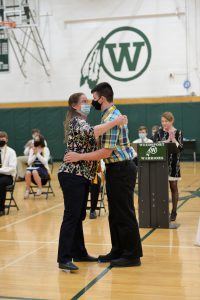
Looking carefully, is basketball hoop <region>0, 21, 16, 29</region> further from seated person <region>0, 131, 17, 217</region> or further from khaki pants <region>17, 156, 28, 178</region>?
seated person <region>0, 131, 17, 217</region>

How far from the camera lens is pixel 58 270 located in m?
5.40

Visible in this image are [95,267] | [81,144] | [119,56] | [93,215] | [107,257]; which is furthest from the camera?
[119,56]

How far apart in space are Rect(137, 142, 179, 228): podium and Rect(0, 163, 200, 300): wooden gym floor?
226 mm

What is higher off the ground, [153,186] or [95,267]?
[153,186]

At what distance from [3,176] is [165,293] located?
5363 millimetres

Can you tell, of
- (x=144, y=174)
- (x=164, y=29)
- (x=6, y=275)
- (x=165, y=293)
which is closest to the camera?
(x=165, y=293)

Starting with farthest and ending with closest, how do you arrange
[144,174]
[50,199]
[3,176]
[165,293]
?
[50,199], [3,176], [144,174], [165,293]

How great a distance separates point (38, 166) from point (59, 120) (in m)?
9.60

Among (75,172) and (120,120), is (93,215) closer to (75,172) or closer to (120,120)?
(75,172)

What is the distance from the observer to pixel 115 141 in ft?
16.9

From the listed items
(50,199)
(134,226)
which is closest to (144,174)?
(134,226)

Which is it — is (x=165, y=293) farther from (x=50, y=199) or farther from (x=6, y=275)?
(x=50, y=199)

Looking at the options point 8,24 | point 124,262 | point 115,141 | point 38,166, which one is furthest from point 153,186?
point 8,24

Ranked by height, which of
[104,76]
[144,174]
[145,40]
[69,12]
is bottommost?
[144,174]
